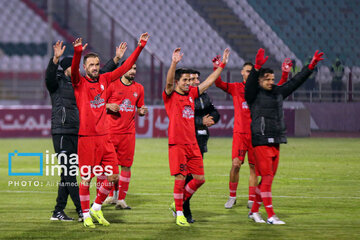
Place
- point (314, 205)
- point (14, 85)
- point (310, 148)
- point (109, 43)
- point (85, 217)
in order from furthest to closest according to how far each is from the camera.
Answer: point (109, 43) → point (14, 85) → point (310, 148) → point (314, 205) → point (85, 217)

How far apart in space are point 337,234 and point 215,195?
11.4 feet

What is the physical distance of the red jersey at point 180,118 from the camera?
24.0ft

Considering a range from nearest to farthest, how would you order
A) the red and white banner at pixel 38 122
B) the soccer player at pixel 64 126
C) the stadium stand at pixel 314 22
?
the soccer player at pixel 64 126 < the red and white banner at pixel 38 122 < the stadium stand at pixel 314 22

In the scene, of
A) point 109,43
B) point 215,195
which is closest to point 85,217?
point 215,195

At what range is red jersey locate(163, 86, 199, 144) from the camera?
288 inches

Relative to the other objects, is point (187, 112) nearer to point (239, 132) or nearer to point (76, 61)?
point (76, 61)

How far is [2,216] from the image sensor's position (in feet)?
25.8

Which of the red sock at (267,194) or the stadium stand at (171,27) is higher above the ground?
the stadium stand at (171,27)

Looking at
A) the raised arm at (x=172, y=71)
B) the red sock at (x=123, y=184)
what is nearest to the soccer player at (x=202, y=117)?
the raised arm at (x=172, y=71)

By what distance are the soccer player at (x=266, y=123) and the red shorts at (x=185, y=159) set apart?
0.71 metres

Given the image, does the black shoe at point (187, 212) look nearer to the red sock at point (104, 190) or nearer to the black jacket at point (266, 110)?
the red sock at point (104, 190)

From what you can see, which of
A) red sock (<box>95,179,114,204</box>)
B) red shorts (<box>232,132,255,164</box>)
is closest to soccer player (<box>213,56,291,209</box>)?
red shorts (<box>232,132,255,164</box>)

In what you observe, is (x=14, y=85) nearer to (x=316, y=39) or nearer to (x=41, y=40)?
(x=41, y=40)

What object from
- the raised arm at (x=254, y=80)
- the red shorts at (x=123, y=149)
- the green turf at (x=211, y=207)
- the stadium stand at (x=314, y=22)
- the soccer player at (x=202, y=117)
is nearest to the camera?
the green turf at (x=211, y=207)
